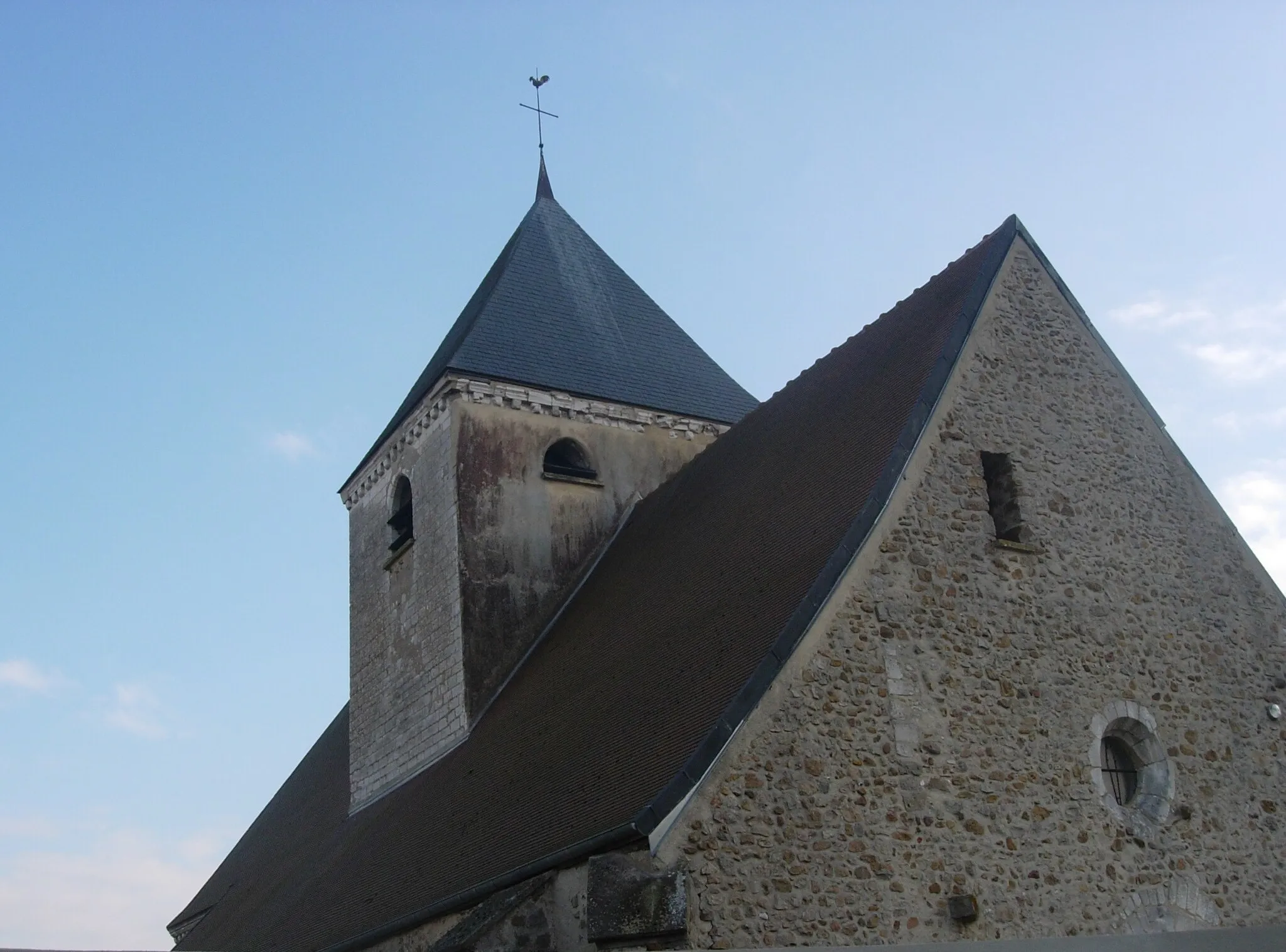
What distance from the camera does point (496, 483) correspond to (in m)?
13.8

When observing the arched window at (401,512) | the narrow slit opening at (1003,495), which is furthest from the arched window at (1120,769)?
the arched window at (401,512)

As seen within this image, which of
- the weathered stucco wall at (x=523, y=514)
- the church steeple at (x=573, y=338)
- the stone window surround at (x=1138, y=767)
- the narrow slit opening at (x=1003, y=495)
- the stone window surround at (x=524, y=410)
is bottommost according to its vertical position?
the stone window surround at (x=1138, y=767)

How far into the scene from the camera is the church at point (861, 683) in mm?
7848

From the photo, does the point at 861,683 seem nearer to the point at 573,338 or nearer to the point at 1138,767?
the point at 1138,767

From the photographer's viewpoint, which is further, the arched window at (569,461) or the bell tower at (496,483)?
the arched window at (569,461)

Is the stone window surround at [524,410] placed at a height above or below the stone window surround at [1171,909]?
above

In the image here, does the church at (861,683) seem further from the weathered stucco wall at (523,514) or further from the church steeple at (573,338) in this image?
the church steeple at (573,338)

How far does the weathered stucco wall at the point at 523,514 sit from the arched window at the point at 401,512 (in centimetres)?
154

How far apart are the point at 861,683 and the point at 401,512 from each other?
8.06 meters

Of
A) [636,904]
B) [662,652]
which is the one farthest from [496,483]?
[636,904]

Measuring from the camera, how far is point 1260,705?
9914 millimetres

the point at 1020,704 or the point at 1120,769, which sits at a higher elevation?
the point at 1020,704

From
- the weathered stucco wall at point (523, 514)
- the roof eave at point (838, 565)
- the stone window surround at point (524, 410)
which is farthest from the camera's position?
the stone window surround at point (524, 410)

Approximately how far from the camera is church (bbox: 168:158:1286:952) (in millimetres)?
7848
